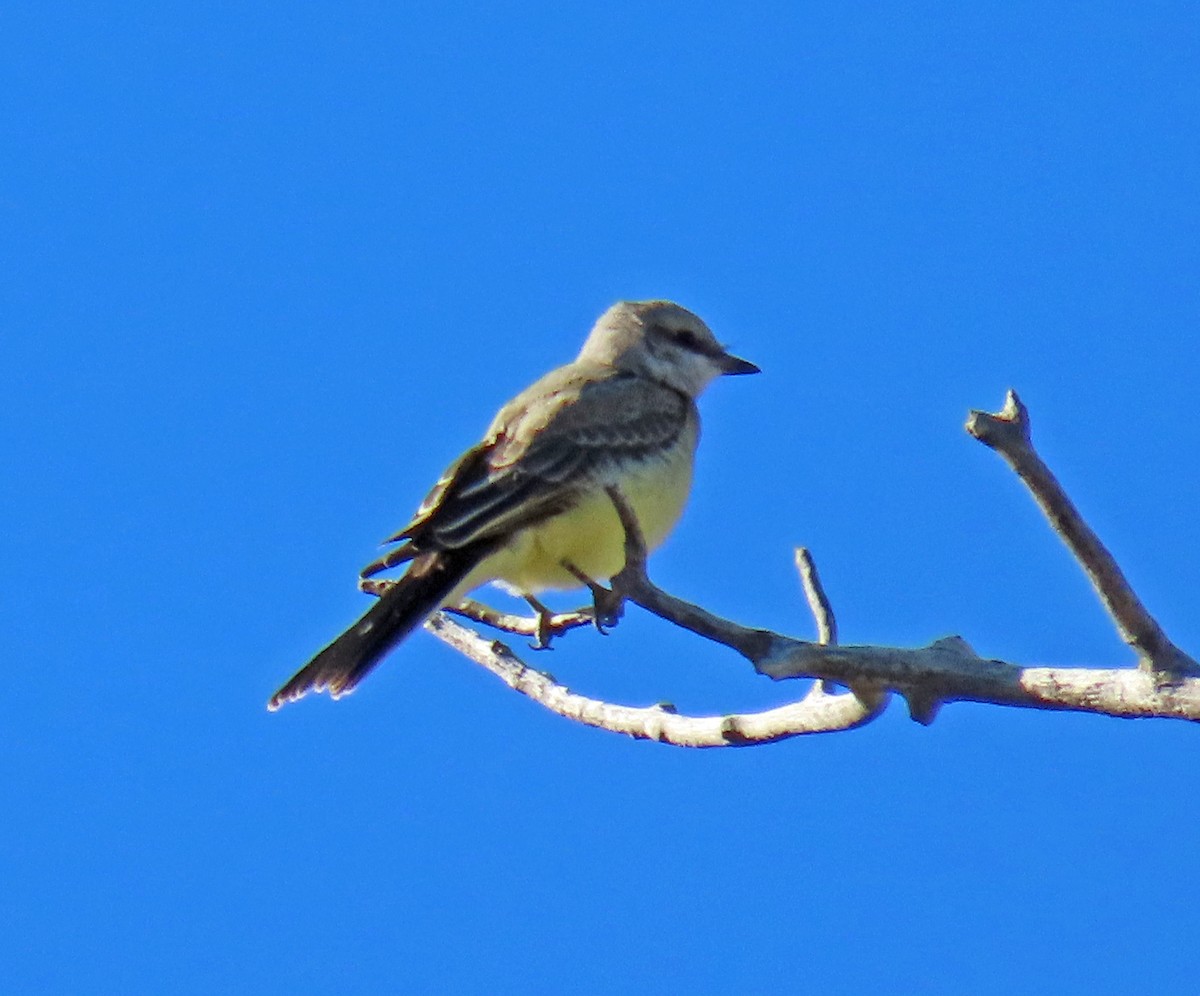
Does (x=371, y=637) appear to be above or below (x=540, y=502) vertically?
below

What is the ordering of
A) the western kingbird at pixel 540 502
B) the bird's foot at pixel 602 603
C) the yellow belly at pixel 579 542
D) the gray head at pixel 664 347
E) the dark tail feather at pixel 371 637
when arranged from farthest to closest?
the gray head at pixel 664 347 → the yellow belly at pixel 579 542 → the western kingbird at pixel 540 502 → the dark tail feather at pixel 371 637 → the bird's foot at pixel 602 603

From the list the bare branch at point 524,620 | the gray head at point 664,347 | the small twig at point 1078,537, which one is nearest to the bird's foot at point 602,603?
the bare branch at point 524,620

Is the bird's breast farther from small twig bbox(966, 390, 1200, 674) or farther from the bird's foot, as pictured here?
small twig bbox(966, 390, 1200, 674)

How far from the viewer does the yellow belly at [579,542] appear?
7523 mm

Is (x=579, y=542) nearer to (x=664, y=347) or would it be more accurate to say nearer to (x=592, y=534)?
(x=592, y=534)

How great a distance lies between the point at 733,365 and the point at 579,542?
7.97ft

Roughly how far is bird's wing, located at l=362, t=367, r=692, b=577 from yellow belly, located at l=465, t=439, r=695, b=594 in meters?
0.08

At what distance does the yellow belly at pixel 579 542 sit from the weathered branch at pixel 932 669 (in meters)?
1.65

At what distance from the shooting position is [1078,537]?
429cm

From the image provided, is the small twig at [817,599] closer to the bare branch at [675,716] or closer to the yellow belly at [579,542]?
the bare branch at [675,716]

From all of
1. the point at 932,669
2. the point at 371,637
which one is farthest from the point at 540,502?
the point at 932,669

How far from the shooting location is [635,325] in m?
9.65

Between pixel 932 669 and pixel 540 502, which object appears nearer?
pixel 932 669

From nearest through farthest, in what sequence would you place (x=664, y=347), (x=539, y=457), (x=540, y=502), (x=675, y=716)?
(x=675, y=716)
(x=540, y=502)
(x=539, y=457)
(x=664, y=347)
